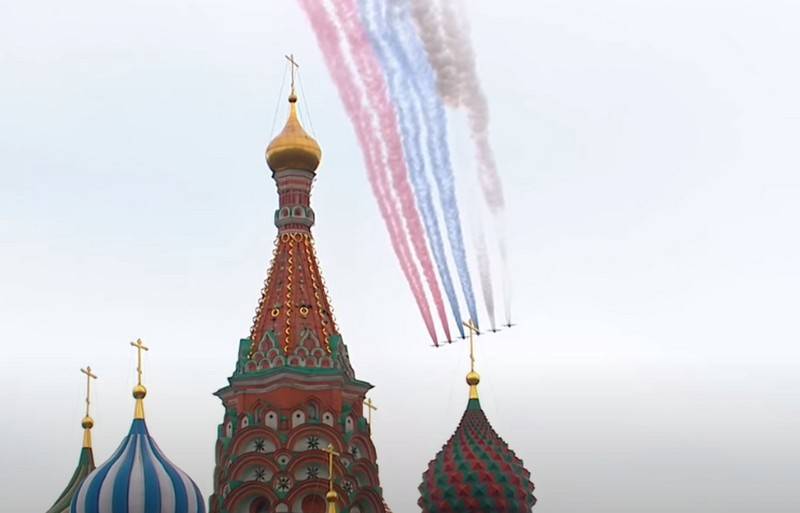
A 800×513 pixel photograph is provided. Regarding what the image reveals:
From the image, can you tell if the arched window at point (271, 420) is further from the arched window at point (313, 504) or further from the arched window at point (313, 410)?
the arched window at point (313, 504)

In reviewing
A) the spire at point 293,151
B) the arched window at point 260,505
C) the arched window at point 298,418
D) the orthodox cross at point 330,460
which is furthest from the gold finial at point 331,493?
the spire at point 293,151

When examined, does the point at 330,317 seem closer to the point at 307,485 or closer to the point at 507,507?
the point at 307,485

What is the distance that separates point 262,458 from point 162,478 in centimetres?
262

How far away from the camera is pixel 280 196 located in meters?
35.9

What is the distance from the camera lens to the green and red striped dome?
30.5m

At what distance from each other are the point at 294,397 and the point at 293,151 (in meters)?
6.74

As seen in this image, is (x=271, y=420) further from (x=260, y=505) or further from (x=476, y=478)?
(x=476, y=478)

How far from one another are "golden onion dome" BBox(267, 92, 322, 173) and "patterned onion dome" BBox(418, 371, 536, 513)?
8.54 metres

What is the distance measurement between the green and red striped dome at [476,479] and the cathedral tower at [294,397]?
2180 mm

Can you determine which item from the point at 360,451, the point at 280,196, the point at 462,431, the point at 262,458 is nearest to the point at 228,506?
the point at 262,458

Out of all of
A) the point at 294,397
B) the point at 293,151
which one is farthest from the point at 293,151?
the point at 294,397

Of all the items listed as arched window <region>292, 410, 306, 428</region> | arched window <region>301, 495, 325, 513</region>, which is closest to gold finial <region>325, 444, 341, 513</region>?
arched window <region>301, 495, 325, 513</region>

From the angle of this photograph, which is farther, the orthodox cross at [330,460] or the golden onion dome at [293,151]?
the golden onion dome at [293,151]

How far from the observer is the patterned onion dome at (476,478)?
3055cm
